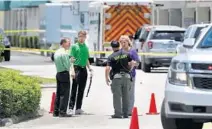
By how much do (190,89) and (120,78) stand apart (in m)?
4.27

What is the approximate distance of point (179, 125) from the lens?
447 inches

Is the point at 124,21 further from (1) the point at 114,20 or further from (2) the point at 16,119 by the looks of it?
(2) the point at 16,119

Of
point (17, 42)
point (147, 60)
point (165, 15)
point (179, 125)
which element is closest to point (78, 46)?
point (179, 125)

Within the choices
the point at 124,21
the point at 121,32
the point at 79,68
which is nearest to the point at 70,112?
the point at 79,68

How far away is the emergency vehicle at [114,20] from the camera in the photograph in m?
32.1

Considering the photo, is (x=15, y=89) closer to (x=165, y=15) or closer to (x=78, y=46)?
(x=78, y=46)

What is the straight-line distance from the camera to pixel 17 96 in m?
14.4

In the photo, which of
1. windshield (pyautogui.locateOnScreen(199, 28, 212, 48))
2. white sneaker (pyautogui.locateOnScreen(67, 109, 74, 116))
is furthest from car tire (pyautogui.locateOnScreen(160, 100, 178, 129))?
white sneaker (pyautogui.locateOnScreen(67, 109, 74, 116))

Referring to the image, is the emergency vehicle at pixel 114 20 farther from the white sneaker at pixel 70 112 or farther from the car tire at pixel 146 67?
the white sneaker at pixel 70 112

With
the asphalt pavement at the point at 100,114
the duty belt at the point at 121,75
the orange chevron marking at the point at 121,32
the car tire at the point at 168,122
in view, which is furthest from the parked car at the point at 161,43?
the car tire at the point at 168,122

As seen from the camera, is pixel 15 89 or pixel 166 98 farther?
Result: pixel 15 89

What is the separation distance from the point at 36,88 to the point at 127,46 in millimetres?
1982

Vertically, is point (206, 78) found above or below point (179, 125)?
above

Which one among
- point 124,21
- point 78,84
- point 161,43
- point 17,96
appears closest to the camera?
point 17,96
